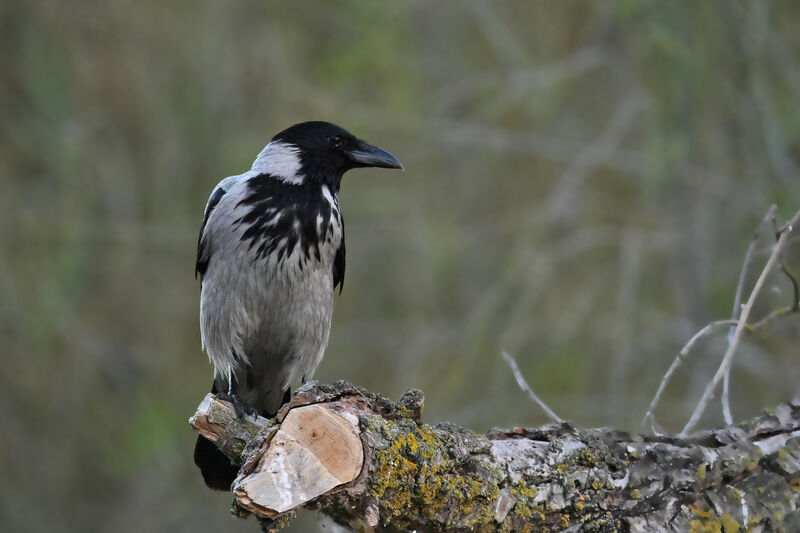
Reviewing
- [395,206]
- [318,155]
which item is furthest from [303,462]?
[395,206]

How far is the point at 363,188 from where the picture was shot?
351 inches

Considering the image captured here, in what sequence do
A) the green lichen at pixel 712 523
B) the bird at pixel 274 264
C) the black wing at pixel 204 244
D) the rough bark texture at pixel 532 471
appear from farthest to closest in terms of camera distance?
the black wing at pixel 204 244 < the bird at pixel 274 264 < the green lichen at pixel 712 523 < the rough bark texture at pixel 532 471

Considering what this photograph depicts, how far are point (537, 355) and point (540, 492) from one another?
158 inches

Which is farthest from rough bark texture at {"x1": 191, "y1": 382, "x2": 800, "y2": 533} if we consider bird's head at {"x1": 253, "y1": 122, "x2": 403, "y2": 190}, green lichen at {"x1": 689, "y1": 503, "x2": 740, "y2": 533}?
bird's head at {"x1": 253, "y1": 122, "x2": 403, "y2": 190}

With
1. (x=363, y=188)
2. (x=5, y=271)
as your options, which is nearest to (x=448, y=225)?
(x=363, y=188)

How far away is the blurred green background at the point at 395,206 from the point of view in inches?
253

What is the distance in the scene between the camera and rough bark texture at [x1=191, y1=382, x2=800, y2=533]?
9.41 feet

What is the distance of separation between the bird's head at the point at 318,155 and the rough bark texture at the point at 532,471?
2.14 metres

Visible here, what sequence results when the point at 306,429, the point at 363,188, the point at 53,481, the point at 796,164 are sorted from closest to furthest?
the point at 306,429, the point at 796,164, the point at 53,481, the point at 363,188

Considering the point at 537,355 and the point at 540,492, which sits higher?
the point at 537,355

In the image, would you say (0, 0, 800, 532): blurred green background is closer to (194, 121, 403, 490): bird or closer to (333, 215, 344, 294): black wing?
(333, 215, 344, 294): black wing

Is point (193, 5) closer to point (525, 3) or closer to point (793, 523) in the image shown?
point (525, 3)

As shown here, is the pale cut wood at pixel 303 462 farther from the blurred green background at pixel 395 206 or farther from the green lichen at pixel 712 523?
the blurred green background at pixel 395 206

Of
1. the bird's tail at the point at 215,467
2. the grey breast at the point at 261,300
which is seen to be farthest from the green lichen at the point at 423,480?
the grey breast at the point at 261,300
